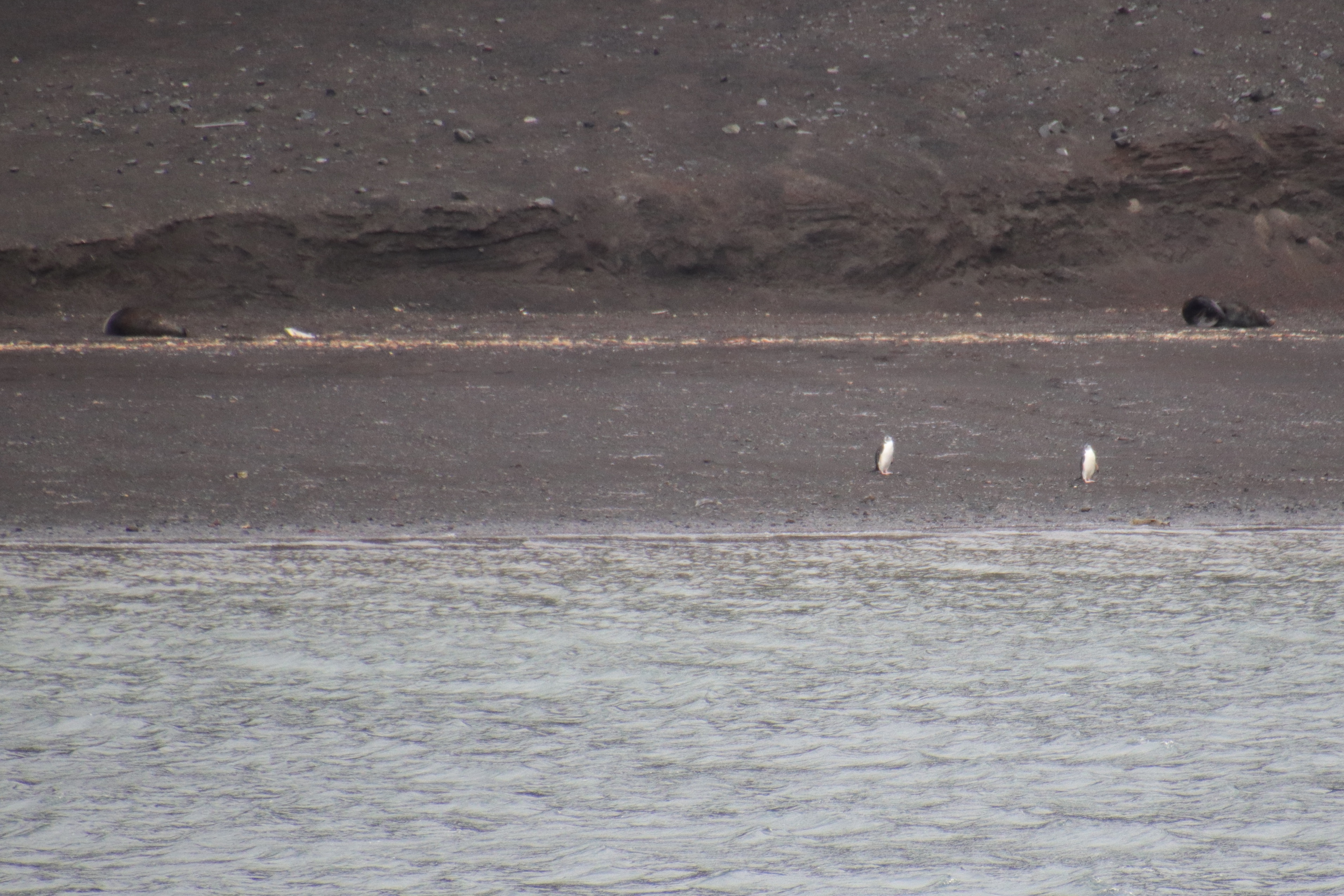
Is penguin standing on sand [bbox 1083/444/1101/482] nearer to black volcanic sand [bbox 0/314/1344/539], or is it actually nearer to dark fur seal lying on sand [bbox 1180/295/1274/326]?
black volcanic sand [bbox 0/314/1344/539]

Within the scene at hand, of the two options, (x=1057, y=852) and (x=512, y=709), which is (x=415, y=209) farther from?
(x=1057, y=852)

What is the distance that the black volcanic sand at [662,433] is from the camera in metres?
6.65

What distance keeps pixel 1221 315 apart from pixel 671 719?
10.6 metres

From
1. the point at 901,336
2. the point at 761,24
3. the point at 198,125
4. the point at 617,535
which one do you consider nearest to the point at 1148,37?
the point at 761,24

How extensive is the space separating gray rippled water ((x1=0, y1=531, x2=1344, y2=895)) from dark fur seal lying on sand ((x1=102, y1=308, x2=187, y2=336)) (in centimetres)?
685

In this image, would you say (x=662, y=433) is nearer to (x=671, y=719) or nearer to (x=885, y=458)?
(x=885, y=458)

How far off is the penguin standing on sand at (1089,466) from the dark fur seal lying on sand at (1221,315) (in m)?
6.45

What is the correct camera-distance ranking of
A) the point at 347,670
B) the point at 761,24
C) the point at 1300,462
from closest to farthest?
1. the point at 347,670
2. the point at 1300,462
3. the point at 761,24

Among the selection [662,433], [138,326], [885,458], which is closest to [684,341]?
[662,433]

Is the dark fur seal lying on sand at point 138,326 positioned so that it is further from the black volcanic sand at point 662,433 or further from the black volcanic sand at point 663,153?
the black volcanic sand at point 663,153

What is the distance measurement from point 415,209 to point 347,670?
11.9 metres

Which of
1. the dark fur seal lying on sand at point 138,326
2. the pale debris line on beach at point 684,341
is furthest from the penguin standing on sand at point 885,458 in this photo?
the dark fur seal lying on sand at point 138,326

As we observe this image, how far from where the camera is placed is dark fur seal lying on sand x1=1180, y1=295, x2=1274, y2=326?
13.1 meters

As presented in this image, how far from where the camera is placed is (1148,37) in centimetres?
1975
